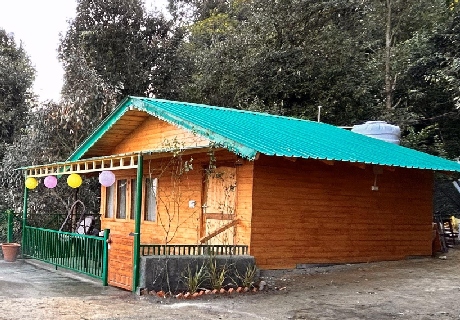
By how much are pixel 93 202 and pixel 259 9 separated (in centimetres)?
1090

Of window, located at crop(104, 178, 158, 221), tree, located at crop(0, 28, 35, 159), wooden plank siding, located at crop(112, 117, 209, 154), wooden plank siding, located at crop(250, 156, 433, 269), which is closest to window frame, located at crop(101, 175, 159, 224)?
window, located at crop(104, 178, 158, 221)

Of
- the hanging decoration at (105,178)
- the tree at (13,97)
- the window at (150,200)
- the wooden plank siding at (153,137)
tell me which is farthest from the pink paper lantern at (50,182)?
the tree at (13,97)

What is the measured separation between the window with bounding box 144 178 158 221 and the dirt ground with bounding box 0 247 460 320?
2868mm

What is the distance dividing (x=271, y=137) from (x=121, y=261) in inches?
135

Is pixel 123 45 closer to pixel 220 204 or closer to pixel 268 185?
pixel 220 204

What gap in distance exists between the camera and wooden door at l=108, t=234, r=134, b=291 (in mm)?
8258

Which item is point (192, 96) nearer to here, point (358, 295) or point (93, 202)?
point (93, 202)

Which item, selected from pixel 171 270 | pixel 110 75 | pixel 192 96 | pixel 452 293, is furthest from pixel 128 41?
pixel 452 293

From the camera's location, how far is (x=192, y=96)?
22297 mm

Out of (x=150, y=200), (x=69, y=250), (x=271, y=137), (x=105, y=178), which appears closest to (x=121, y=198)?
(x=150, y=200)

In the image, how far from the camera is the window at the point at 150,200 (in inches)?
484

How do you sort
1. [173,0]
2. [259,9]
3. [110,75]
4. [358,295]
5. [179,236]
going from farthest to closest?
[173,0]
[259,9]
[110,75]
[179,236]
[358,295]

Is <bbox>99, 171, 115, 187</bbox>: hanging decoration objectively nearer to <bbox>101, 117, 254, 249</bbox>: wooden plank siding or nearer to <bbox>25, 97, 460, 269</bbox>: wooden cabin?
<bbox>25, 97, 460, 269</bbox>: wooden cabin

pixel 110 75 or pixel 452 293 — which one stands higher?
pixel 110 75
